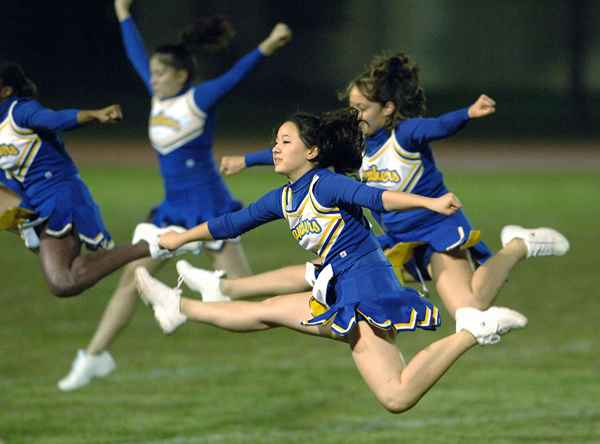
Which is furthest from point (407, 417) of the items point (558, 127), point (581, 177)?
point (558, 127)

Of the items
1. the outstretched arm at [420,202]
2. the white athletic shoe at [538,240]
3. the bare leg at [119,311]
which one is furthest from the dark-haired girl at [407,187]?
the bare leg at [119,311]

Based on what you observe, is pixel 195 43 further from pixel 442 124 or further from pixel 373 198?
pixel 373 198

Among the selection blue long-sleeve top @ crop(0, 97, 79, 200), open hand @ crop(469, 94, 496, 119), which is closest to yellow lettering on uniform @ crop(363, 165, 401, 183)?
open hand @ crop(469, 94, 496, 119)

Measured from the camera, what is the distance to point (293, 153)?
537cm

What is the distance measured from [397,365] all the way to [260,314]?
70cm

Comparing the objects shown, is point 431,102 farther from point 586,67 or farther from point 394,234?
point 394,234

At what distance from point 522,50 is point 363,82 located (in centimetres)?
2528

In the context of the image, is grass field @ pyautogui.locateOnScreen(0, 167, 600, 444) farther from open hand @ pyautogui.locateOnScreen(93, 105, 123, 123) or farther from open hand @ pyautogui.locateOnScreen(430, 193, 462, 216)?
open hand @ pyautogui.locateOnScreen(430, 193, 462, 216)

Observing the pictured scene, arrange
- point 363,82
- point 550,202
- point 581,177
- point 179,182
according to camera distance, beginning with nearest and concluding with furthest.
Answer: point 363,82, point 179,182, point 550,202, point 581,177

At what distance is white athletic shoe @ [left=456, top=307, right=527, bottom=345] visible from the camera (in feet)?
17.5

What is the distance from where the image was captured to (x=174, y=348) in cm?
932

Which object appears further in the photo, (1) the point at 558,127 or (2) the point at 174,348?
(1) the point at 558,127

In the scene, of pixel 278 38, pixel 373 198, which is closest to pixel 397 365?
pixel 373 198

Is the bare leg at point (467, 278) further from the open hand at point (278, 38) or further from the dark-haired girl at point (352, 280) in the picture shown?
the open hand at point (278, 38)
